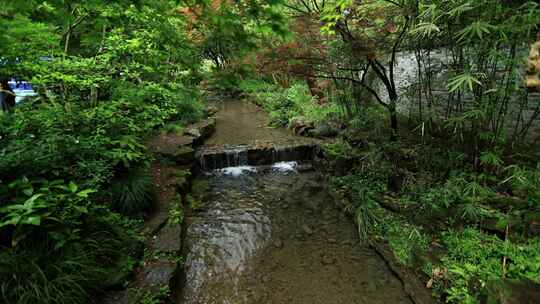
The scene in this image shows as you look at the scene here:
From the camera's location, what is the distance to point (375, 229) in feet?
12.3

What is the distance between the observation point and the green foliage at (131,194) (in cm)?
364

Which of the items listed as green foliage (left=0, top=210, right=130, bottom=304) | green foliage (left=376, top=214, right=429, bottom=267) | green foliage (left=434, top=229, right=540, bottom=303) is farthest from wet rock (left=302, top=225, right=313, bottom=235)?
green foliage (left=0, top=210, right=130, bottom=304)

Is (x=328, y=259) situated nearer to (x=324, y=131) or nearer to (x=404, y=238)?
(x=404, y=238)

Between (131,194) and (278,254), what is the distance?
2340 millimetres

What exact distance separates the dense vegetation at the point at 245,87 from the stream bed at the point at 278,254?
465 mm

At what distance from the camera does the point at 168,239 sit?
3.40 m

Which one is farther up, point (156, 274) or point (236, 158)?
point (236, 158)

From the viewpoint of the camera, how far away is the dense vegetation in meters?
2.13

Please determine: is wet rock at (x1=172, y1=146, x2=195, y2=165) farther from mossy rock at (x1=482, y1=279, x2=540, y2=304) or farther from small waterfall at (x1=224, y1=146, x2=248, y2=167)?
mossy rock at (x1=482, y1=279, x2=540, y2=304)

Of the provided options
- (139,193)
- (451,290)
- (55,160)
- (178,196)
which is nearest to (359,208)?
(451,290)

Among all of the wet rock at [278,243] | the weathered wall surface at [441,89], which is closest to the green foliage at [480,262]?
the weathered wall surface at [441,89]

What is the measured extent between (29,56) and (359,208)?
4728 millimetres

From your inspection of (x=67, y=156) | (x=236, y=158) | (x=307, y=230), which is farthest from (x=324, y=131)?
(x=67, y=156)

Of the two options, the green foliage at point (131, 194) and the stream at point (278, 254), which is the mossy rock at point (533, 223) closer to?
the stream at point (278, 254)
